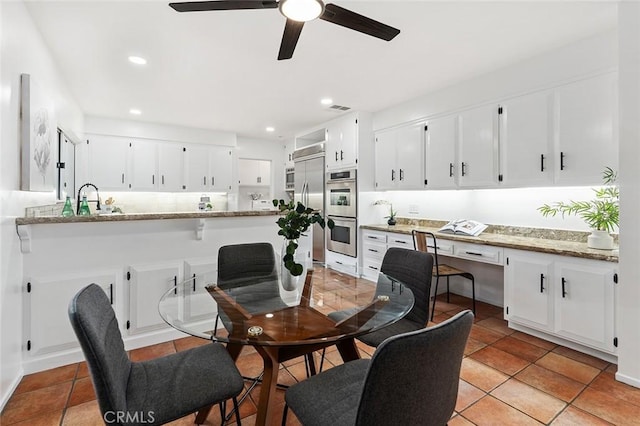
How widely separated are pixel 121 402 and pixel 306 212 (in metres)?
1.22

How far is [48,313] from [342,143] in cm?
402

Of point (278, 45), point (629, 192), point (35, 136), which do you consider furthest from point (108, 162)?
point (629, 192)

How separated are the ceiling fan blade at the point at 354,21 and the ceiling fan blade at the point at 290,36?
0.55 feet

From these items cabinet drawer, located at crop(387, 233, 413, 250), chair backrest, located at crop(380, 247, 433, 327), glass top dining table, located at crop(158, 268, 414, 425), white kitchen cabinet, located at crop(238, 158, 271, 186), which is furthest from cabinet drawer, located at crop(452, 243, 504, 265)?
white kitchen cabinet, located at crop(238, 158, 271, 186)

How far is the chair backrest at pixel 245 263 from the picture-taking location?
2.19 metres

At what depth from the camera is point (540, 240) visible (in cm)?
299

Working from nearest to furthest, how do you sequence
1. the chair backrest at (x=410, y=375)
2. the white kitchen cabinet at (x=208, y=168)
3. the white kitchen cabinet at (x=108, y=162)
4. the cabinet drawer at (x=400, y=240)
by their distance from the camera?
1. the chair backrest at (x=410, y=375)
2. the cabinet drawer at (x=400, y=240)
3. the white kitchen cabinet at (x=108, y=162)
4. the white kitchen cabinet at (x=208, y=168)

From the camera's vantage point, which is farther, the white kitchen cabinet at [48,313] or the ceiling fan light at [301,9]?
the white kitchen cabinet at [48,313]

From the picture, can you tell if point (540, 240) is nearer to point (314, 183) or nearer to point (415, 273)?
point (415, 273)

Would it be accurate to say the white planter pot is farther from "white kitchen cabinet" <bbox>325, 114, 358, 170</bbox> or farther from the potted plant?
"white kitchen cabinet" <bbox>325, 114, 358, 170</bbox>

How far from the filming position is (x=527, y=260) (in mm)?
2672

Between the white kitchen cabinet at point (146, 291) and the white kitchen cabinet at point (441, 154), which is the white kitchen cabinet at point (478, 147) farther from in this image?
the white kitchen cabinet at point (146, 291)

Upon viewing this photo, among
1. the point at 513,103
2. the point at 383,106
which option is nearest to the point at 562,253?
the point at 513,103

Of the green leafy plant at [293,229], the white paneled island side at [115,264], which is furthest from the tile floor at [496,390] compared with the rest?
the green leafy plant at [293,229]
